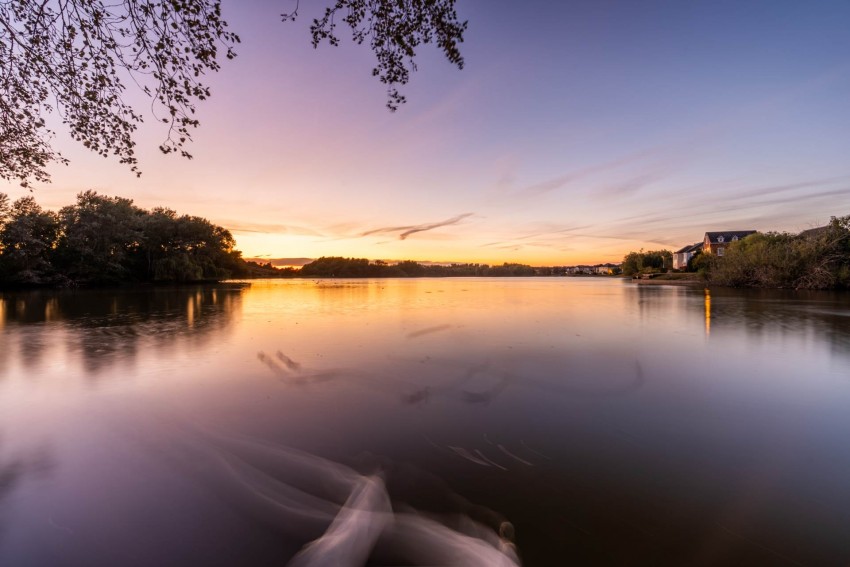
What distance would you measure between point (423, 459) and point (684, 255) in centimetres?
10525

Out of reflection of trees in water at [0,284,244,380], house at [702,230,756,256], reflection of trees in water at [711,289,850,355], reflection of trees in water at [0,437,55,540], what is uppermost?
house at [702,230,756,256]

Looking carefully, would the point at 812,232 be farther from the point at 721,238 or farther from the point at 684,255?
the point at 684,255

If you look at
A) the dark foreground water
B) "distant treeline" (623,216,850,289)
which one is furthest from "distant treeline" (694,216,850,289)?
the dark foreground water

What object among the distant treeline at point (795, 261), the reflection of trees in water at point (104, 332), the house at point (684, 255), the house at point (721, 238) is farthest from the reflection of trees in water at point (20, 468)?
the house at point (684, 255)

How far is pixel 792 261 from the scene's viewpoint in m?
35.4

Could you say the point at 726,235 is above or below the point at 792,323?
above

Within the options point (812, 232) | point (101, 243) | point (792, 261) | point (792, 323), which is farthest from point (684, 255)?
point (101, 243)

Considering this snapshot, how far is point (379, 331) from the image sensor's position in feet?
41.2

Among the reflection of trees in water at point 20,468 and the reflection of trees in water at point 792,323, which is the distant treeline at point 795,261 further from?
the reflection of trees in water at point 20,468

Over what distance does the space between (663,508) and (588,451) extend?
1.03 metres

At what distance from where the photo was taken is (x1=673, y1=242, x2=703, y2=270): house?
86125mm

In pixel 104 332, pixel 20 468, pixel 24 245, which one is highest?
pixel 24 245

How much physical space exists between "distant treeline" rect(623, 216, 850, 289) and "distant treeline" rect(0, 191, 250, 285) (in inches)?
2706

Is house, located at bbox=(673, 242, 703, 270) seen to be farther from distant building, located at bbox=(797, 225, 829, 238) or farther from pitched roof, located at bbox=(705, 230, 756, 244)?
distant building, located at bbox=(797, 225, 829, 238)
